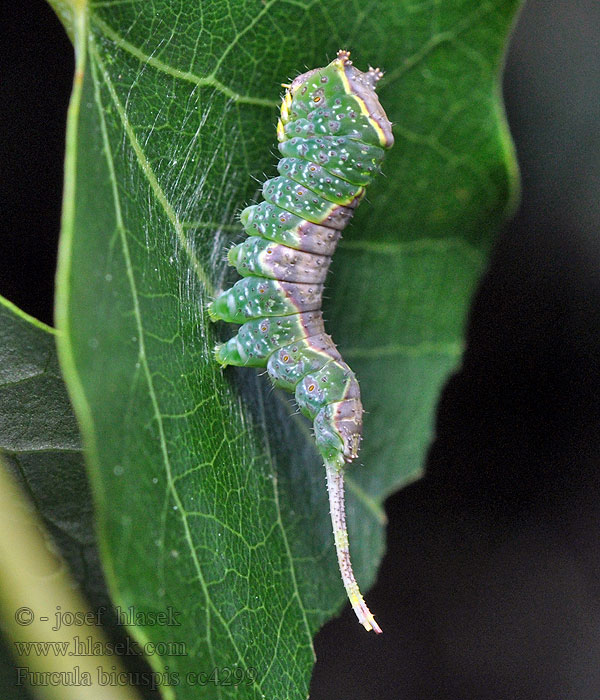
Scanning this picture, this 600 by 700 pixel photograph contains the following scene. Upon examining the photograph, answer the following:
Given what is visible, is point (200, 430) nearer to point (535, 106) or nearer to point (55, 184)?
point (55, 184)

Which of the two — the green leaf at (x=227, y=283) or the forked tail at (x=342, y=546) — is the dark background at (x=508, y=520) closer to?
the green leaf at (x=227, y=283)

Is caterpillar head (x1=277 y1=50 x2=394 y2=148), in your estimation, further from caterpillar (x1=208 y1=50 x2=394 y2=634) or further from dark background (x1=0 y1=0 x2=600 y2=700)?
dark background (x1=0 y1=0 x2=600 y2=700)

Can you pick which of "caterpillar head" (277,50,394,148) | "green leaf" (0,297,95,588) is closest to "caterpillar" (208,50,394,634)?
"caterpillar head" (277,50,394,148)

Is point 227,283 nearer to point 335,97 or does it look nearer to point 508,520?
point 335,97

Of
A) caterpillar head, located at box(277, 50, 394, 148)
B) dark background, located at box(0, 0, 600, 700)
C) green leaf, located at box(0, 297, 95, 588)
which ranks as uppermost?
caterpillar head, located at box(277, 50, 394, 148)

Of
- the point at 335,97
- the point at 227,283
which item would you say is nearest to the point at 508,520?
the point at 227,283

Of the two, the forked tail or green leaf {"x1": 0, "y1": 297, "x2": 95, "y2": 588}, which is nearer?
green leaf {"x1": 0, "y1": 297, "x2": 95, "y2": 588}

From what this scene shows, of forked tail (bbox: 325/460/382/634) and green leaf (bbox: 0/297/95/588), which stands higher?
green leaf (bbox: 0/297/95/588)

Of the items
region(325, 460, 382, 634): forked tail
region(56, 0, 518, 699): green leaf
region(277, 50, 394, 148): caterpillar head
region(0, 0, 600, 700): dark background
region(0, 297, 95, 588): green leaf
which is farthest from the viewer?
region(0, 0, 600, 700): dark background
